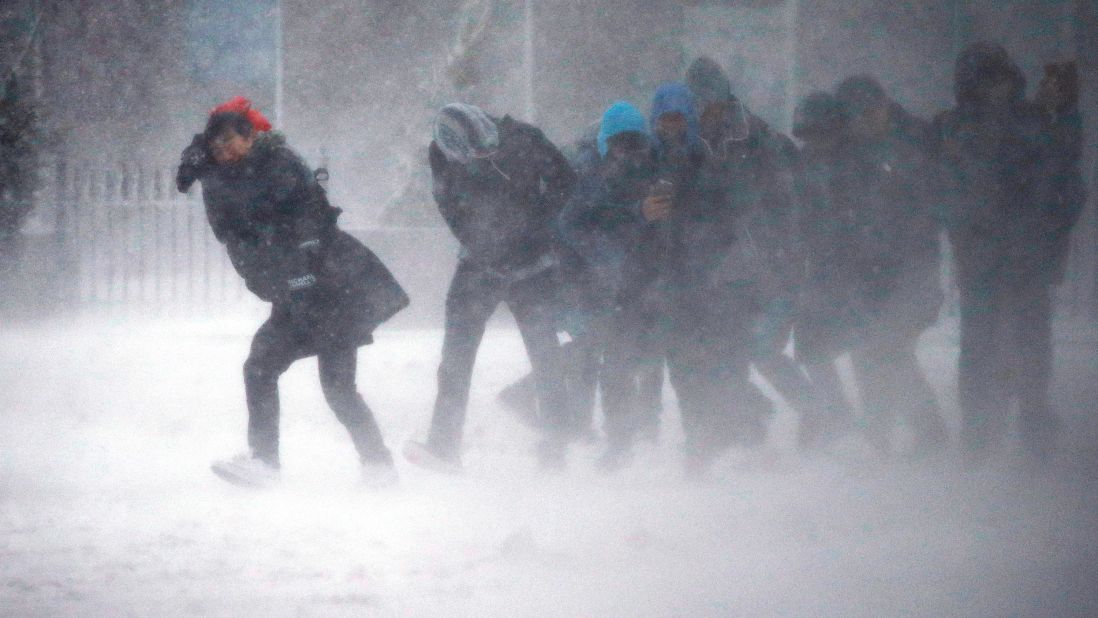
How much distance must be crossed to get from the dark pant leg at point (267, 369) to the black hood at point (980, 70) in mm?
2911

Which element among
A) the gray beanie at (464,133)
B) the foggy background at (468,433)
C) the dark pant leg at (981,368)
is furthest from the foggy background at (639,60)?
the dark pant leg at (981,368)

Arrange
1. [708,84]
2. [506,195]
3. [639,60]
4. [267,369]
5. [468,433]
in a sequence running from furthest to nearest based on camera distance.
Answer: [639,60]
[468,433]
[708,84]
[506,195]
[267,369]

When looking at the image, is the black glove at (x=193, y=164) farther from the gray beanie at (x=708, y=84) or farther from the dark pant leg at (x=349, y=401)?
the gray beanie at (x=708, y=84)

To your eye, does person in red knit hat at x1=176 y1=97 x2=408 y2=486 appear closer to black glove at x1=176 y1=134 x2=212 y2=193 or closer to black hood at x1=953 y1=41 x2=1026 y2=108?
black glove at x1=176 y1=134 x2=212 y2=193

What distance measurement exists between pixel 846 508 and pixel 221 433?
3422 millimetres

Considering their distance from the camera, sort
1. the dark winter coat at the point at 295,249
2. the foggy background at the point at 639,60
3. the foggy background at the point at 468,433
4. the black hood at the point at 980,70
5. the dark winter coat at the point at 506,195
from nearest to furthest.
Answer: the foggy background at the point at 468,433
the dark winter coat at the point at 295,249
the black hood at the point at 980,70
the dark winter coat at the point at 506,195
the foggy background at the point at 639,60

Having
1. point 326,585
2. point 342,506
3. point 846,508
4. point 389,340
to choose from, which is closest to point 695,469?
point 846,508

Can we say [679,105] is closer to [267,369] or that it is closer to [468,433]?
[267,369]

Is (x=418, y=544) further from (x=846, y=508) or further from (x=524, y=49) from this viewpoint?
(x=524, y=49)

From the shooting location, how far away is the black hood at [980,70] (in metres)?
4.48

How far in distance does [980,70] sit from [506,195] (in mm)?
1990

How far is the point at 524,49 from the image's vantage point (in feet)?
38.6

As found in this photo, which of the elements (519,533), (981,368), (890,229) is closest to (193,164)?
(519,533)

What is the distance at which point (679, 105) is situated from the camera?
461cm
